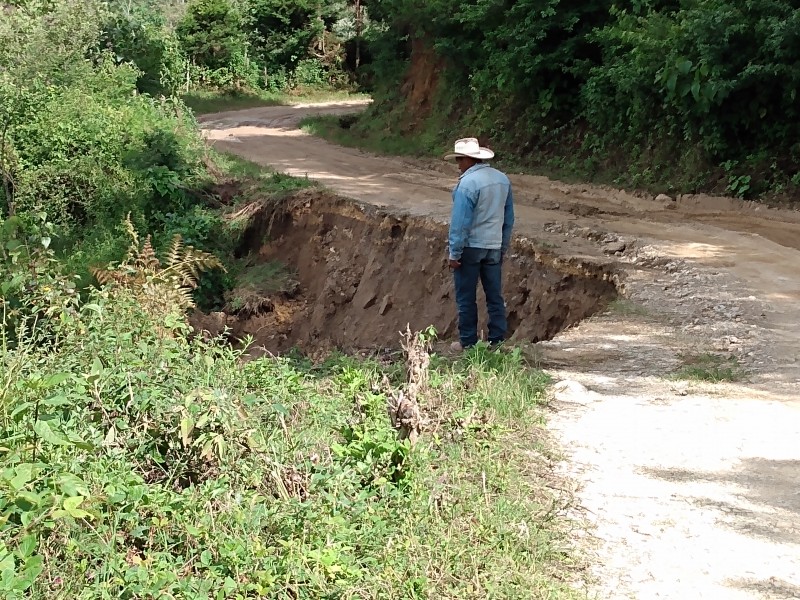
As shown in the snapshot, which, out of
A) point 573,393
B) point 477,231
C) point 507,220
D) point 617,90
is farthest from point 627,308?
point 617,90

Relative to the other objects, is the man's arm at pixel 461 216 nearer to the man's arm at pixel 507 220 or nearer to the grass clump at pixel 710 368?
the man's arm at pixel 507 220

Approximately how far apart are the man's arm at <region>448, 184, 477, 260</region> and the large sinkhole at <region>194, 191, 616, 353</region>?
2.71 meters

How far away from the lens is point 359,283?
45.7 ft

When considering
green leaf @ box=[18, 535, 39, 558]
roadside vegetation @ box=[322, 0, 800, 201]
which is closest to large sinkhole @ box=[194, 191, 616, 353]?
roadside vegetation @ box=[322, 0, 800, 201]

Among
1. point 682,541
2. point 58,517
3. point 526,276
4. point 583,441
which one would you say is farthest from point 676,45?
point 58,517

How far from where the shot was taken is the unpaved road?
3.77 metres

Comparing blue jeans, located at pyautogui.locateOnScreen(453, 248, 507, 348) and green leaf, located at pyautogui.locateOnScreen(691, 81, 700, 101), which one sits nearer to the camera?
blue jeans, located at pyautogui.locateOnScreen(453, 248, 507, 348)

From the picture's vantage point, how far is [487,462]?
4539 mm

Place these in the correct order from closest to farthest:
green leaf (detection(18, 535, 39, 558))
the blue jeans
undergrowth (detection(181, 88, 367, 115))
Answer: green leaf (detection(18, 535, 39, 558)) < the blue jeans < undergrowth (detection(181, 88, 367, 115))

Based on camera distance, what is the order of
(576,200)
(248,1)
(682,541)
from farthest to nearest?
(248,1) → (576,200) → (682,541)

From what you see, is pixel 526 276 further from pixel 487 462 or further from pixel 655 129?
pixel 487 462

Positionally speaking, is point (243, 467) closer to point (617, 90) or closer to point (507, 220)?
point (507, 220)

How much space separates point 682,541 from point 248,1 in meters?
37.7

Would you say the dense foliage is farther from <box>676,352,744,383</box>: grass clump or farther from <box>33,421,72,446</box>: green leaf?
<box>33,421,72,446</box>: green leaf
